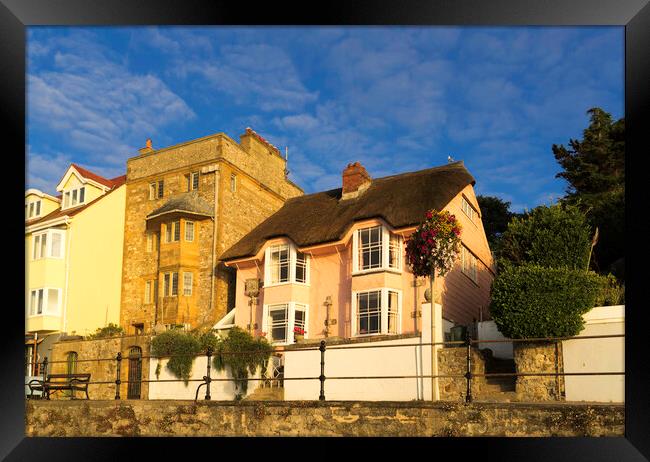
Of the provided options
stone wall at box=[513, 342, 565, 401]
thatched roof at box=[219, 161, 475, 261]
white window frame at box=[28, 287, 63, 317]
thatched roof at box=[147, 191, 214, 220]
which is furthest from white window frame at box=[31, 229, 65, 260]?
stone wall at box=[513, 342, 565, 401]

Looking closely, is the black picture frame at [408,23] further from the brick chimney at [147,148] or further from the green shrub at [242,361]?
the brick chimney at [147,148]

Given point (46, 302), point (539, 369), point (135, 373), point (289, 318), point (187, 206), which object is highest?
point (187, 206)

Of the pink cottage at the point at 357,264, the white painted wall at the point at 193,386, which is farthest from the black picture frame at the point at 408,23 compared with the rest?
the pink cottage at the point at 357,264

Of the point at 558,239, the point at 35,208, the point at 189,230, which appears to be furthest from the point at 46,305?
the point at 558,239

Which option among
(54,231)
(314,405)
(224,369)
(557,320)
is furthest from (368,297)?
(54,231)

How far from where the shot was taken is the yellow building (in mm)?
27203

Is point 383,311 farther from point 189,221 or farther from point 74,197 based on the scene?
point 74,197

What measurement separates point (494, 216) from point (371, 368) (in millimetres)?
16885

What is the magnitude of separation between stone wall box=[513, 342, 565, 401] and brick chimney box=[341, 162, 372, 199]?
11813 mm

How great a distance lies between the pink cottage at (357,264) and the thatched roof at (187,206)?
2.09 m

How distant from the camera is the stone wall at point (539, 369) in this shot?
43.2 feet

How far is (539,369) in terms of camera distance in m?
13.3

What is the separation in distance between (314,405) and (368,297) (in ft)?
34.9

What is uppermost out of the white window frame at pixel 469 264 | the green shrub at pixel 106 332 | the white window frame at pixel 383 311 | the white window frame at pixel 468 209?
the white window frame at pixel 468 209
